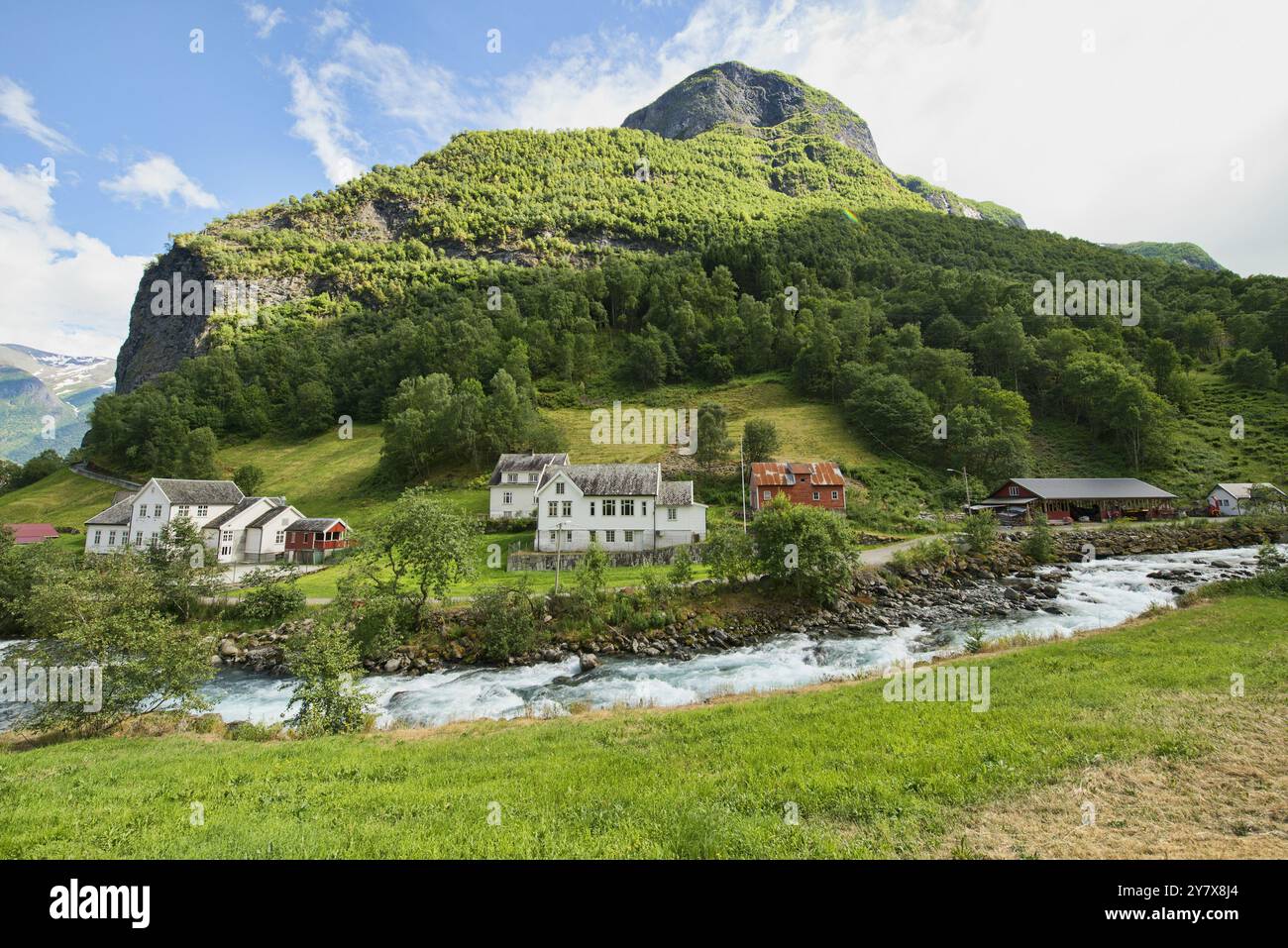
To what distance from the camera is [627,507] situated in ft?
150

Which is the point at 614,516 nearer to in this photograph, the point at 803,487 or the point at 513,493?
the point at 513,493

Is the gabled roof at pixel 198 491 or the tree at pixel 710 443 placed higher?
the tree at pixel 710 443

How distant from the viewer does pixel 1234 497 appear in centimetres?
5641

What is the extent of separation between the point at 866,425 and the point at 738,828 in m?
72.2

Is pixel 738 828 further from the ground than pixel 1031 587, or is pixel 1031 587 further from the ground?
pixel 738 828

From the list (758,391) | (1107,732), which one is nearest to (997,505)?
(758,391)

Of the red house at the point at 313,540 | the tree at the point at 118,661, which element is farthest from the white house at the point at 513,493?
the tree at the point at 118,661

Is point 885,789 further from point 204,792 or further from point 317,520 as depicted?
point 317,520

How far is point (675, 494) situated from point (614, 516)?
551 centimetres

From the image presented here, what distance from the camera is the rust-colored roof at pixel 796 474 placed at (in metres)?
54.2

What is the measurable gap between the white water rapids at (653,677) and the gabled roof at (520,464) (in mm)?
29405

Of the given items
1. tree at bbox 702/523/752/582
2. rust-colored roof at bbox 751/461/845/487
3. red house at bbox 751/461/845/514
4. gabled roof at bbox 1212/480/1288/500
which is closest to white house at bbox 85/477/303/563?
tree at bbox 702/523/752/582

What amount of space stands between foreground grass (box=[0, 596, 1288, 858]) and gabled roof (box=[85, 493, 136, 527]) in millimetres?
53897

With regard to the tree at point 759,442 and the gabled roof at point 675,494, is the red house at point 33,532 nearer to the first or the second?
the gabled roof at point 675,494
